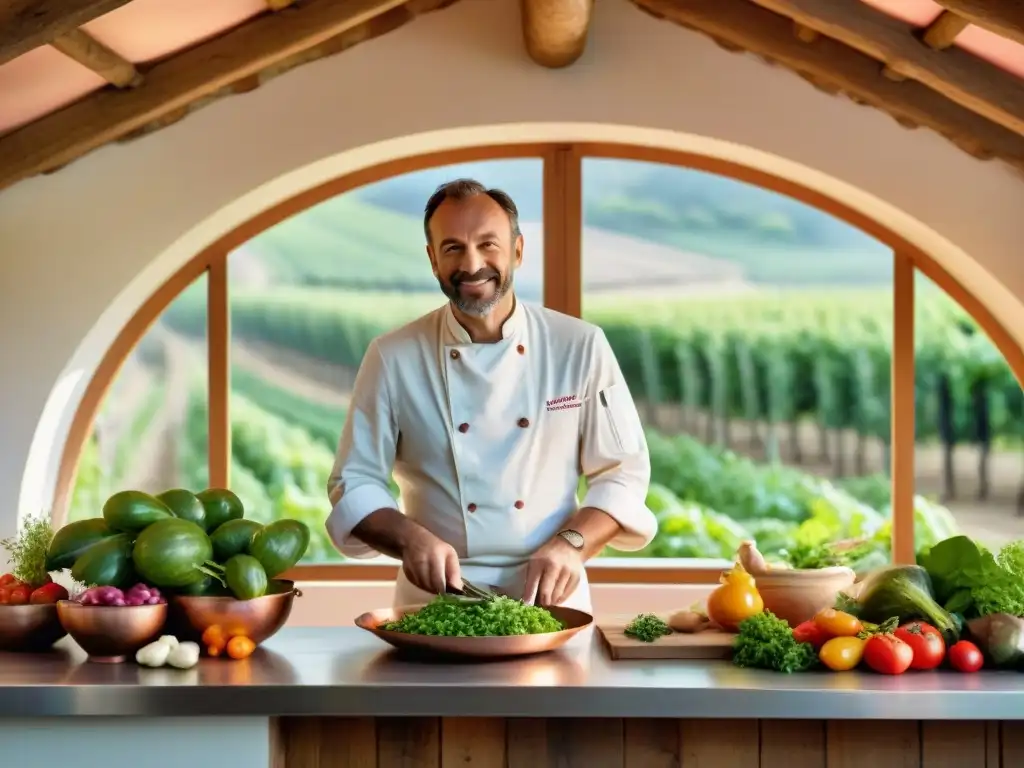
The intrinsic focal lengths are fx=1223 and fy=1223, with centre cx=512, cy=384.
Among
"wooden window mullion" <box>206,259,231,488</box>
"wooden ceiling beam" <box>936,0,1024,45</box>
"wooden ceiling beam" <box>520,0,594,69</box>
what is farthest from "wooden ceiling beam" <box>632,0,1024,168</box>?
"wooden window mullion" <box>206,259,231,488</box>

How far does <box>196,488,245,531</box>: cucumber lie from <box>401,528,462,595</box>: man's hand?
0.36m

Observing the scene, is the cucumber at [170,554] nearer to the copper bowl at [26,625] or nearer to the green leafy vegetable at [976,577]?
the copper bowl at [26,625]

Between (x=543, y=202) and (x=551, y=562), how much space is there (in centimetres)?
332

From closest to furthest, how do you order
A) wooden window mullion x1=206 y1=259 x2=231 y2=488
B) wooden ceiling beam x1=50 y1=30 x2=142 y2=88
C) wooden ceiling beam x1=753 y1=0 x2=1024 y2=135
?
wooden ceiling beam x1=50 y1=30 x2=142 y2=88 → wooden ceiling beam x1=753 y1=0 x2=1024 y2=135 → wooden window mullion x1=206 y1=259 x2=231 y2=488

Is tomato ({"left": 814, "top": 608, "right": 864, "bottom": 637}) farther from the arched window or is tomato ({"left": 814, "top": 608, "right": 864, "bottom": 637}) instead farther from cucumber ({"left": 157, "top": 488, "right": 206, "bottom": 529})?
the arched window

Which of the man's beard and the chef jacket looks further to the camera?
the chef jacket

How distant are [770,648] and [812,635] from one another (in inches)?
4.4

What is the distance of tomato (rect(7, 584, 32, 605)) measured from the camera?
2479mm

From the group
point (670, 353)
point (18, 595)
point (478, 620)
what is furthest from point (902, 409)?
point (18, 595)

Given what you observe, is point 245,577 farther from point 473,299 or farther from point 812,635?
point 812,635

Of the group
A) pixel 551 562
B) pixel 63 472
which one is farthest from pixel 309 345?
pixel 551 562

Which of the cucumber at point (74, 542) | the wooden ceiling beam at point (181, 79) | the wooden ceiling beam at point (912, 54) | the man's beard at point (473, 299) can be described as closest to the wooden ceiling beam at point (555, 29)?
the wooden ceiling beam at point (181, 79)

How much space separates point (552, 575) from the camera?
262cm

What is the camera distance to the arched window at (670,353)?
5.71 m
